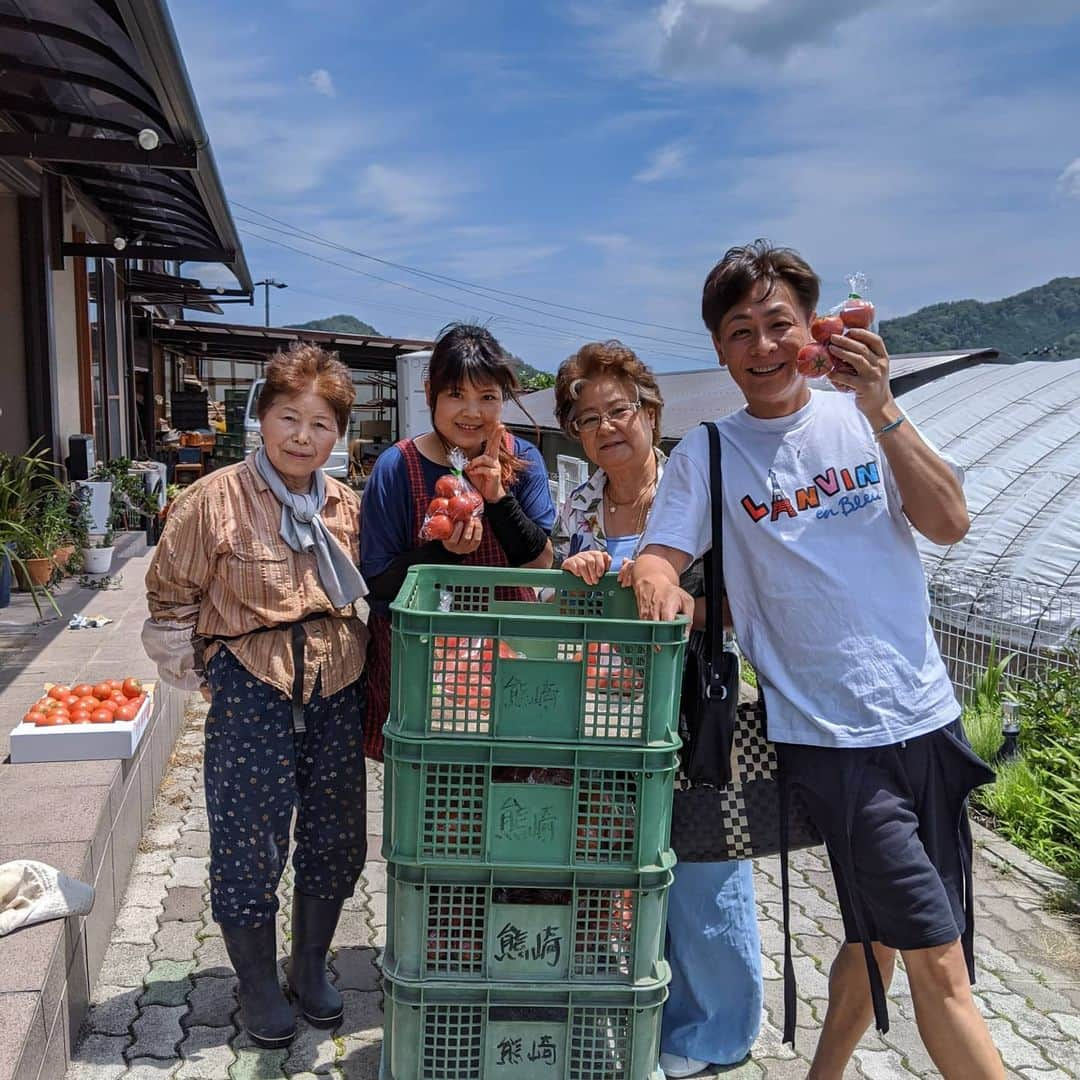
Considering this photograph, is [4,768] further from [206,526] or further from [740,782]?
[740,782]

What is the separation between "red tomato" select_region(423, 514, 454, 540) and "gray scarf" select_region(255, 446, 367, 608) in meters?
0.30

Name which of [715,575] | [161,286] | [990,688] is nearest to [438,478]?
[715,575]

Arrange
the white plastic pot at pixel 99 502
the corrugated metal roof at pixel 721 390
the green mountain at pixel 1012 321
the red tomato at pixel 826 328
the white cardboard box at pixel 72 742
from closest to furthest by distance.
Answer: the red tomato at pixel 826 328, the white cardboard box at pixel 72 742, the white plastic pot at pixel 99 502, the corrugated metal roof at pixel 721 390, the green mountain at pixel 1012 321

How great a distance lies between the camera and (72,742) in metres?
3.34

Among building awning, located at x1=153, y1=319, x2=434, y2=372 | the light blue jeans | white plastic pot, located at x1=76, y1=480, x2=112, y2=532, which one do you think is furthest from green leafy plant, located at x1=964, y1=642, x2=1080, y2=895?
building awning, located at x1=153, y1=319, x2=434, y2=372

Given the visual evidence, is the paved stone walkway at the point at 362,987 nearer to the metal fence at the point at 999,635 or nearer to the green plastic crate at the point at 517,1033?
the green plastic crate at the point at 517,1033

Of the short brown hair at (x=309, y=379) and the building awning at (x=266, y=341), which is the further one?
the building awning at (x=266, y=341)

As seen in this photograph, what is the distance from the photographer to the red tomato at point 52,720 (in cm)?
338

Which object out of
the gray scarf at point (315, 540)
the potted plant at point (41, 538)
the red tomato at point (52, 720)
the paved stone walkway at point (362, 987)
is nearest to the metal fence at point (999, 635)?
the paved stone walkway at point (362, 987)

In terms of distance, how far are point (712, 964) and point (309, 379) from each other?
178 cm

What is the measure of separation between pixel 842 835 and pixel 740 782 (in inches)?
9.4

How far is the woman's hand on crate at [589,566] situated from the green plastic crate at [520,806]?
443 millimetres

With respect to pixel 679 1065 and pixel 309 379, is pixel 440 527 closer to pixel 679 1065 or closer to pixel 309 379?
pixel 309 379

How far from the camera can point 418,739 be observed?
1.72m
